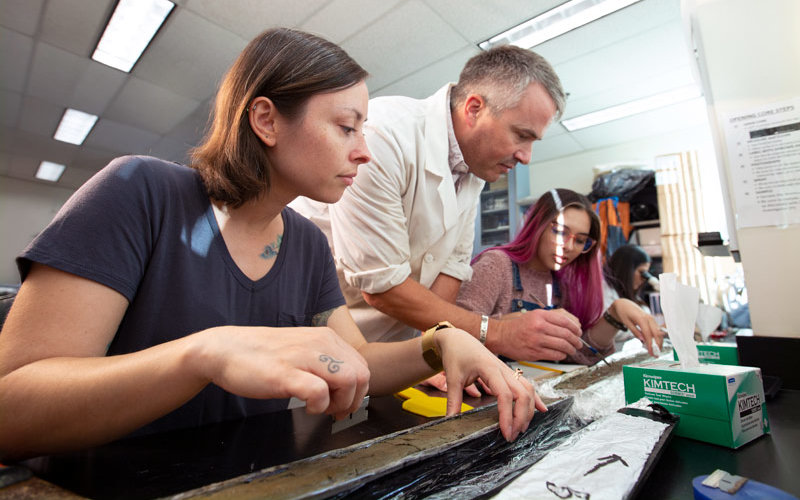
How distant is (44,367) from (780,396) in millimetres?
1309

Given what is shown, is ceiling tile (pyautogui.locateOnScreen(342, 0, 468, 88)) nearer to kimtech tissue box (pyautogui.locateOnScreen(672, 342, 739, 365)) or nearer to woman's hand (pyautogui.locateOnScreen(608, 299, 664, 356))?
woman's hand (pyautogui.locateOnScreen(608, 299, 664, 356))

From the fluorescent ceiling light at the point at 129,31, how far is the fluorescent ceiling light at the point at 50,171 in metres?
3.84

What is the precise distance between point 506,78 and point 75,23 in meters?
3.25

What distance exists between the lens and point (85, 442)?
1.68 ft

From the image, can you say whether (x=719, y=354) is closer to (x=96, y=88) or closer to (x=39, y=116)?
(x=96, y=88)

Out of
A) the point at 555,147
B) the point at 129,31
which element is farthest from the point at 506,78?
the point at 555,147

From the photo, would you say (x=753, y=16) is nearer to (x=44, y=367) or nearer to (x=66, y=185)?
(x=44, y=367)

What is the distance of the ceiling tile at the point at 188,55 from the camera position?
2945mm

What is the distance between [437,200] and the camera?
4.59 ft

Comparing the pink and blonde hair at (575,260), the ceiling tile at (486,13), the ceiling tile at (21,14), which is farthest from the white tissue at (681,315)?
the ceiling tile at (21,14)

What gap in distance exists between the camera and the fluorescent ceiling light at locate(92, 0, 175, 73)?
109 inches

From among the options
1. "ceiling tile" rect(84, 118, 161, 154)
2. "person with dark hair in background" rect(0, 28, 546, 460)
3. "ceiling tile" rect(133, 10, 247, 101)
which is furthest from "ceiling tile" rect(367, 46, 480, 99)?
"ceiling tile" rect(84, 118, 161, 154)

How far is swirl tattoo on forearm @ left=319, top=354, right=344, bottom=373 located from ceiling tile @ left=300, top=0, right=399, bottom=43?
2.71 meters

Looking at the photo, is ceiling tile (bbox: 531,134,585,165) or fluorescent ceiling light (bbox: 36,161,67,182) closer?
ceiling tile (bbox: 531,134,585,165)
